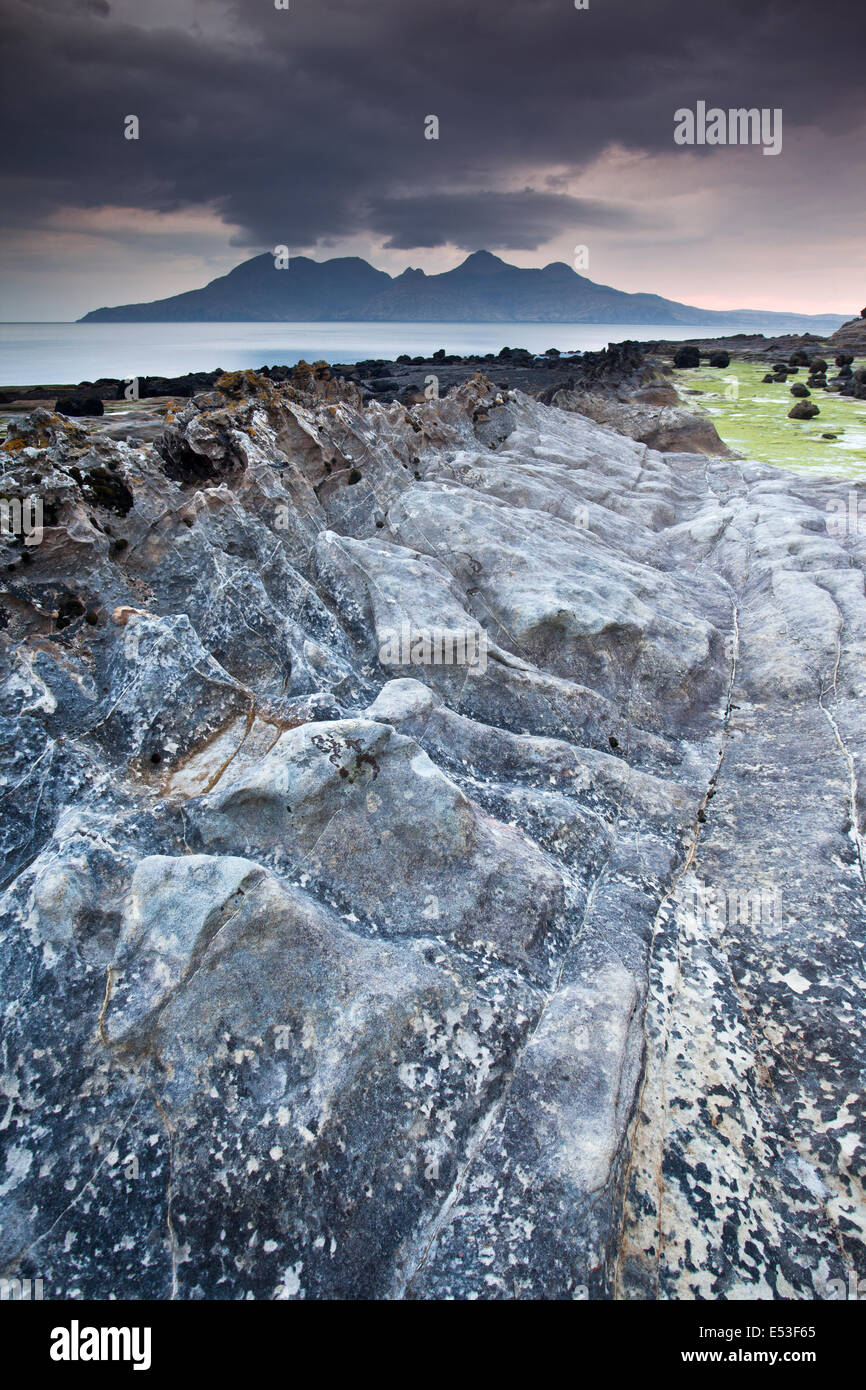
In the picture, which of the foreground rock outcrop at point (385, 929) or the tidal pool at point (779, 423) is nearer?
the foreground rock outcrop at point (385, 929)

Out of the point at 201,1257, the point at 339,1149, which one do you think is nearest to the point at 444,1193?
the point at 339,1149

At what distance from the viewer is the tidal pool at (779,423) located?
4556cm

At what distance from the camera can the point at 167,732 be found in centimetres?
1051

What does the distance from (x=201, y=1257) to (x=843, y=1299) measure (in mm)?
6389

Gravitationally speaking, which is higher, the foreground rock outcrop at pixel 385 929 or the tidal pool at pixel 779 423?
the tidal pool at pixel 779 423

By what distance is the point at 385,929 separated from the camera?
28.4 feet

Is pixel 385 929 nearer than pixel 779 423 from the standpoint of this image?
Yes

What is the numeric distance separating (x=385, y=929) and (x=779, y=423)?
67.3 meters

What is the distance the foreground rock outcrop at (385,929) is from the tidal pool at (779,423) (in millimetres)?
36096

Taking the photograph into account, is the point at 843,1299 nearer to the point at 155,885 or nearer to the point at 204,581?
the point at 155,885

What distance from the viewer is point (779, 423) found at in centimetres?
6072

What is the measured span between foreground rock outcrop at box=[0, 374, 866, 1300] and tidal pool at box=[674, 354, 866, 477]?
36096 mm

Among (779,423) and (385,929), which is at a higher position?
(779,423)
